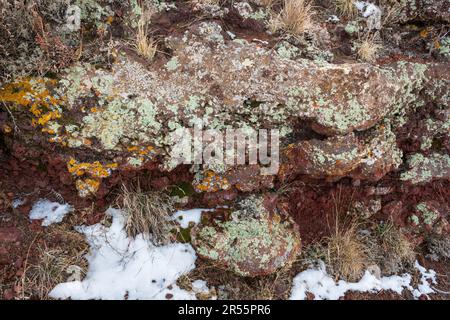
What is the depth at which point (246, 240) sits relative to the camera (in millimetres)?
3086

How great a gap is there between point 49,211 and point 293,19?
2.59 meters

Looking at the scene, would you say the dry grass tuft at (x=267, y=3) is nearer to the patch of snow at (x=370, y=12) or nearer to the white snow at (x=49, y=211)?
the patch of snow at (x=370, y=12)

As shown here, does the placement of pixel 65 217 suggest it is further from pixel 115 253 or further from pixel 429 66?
pixel 429 66

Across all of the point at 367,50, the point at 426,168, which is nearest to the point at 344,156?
the point at 367,50

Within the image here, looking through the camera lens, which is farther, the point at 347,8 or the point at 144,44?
the point at 347,8

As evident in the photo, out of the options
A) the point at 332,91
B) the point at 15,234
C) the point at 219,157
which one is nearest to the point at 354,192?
the point at 332,91

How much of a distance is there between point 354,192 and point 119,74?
94.5 inches

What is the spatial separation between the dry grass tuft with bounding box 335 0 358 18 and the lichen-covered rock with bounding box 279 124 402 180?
3.64ft

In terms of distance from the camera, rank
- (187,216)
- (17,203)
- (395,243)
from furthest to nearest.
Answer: (395,243), (187,216), (17,203)

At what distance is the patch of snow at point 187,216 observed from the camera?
3213mm

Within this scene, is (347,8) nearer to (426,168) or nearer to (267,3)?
(267,3)

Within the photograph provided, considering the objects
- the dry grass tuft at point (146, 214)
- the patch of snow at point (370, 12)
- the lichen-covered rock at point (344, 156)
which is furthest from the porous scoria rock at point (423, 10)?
the dry grass tuft at point (146, 214)

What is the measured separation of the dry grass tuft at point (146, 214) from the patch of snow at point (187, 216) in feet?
0.24

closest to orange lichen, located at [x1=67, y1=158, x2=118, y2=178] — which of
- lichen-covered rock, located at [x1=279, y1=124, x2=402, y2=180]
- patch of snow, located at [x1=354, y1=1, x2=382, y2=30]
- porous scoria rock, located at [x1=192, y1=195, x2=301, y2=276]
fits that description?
porous scoria rock, located at [x1=192, y1=195, x2=301, y2=276]
